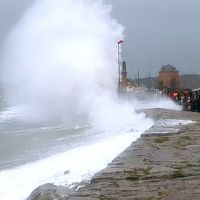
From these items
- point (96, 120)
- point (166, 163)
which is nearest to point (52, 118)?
point (96, 120)

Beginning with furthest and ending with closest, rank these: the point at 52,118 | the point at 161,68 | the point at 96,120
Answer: the point at 161,68
the point at 52,118
the point at 96,120

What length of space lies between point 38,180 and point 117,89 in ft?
75.3

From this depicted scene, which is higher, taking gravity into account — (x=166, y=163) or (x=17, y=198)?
(x=166, y=163)

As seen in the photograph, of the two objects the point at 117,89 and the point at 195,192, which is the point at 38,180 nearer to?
the point at 195,192

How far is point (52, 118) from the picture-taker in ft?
89.2

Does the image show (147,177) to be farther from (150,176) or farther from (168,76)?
(168,76)

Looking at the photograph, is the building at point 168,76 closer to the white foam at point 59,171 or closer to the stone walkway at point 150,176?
the white foam at point 59,171

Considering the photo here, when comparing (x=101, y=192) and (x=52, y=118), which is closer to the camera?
(x=101, y=192)

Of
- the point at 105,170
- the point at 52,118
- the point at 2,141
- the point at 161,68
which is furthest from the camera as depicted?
the point at 161,68

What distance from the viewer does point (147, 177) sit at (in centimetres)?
573

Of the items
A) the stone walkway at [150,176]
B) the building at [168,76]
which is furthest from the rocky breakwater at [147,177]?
the building at [168,76]

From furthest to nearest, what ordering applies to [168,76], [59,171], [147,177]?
[168,76], [59,171], [147,177]

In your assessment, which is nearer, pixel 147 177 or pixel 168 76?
pixel 147 177

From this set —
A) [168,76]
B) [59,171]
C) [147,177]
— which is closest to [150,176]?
[147,177]
